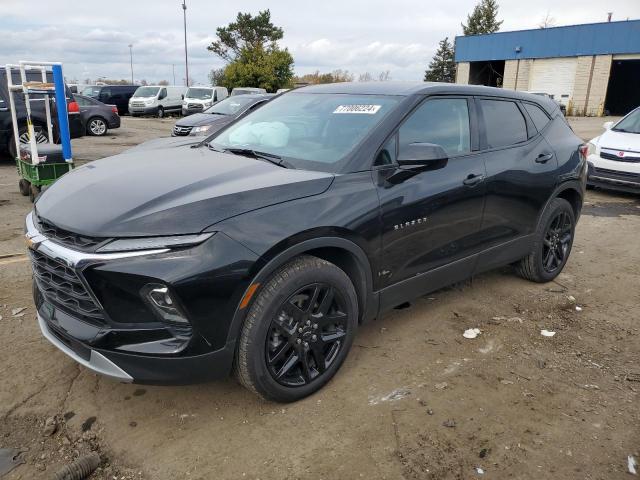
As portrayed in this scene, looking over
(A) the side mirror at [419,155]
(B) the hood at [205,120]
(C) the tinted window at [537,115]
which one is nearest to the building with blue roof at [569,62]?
(B) the hood at [205,120]

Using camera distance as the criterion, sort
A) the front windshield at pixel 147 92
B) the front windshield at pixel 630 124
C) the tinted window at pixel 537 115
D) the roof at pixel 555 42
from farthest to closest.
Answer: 1. the roof at pixel 555 42
2. the front windshield at pixel 147 92
3. the front windshield at pixel 630 124
4. the tinted window at pixel 537 115

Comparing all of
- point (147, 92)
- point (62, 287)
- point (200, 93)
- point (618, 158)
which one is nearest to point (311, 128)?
point (62, 287)

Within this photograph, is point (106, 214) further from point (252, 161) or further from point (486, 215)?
point (486, 215)

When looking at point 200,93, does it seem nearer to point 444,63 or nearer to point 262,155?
point 262,155

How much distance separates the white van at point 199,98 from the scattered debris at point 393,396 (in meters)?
24.3

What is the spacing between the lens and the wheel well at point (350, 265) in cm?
295

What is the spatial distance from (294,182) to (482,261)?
1897 mm

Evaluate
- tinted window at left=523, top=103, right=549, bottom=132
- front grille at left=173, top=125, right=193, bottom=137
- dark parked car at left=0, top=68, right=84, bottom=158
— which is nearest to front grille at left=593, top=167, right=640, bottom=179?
tinted window at left=523, top=103, right=549, bottom=132

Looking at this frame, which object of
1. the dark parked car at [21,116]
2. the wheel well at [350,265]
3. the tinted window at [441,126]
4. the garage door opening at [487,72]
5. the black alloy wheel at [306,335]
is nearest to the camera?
the black alloy wheel at [306,335]

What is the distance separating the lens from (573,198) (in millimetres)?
4938

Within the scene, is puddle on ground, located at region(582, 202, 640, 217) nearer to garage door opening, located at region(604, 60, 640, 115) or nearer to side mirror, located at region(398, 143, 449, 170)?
side mirror, located at region(398, 143, 449, 170)

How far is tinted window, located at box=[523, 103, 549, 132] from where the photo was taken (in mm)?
4504

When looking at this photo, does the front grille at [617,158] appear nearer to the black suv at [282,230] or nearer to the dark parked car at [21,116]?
the black suv at [282,230]

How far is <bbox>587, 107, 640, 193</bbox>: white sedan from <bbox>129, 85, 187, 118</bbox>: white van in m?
24.2
